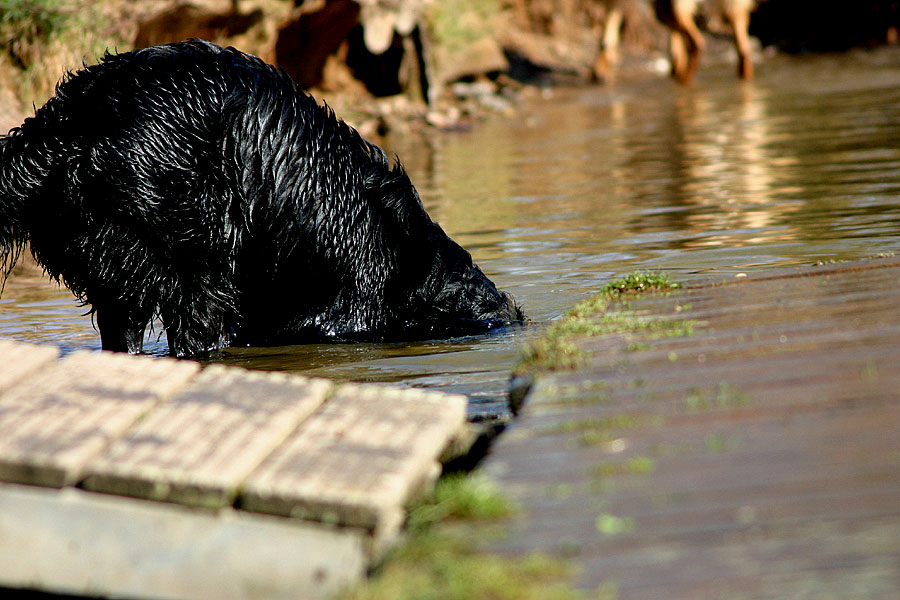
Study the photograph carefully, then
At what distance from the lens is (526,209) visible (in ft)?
25.0

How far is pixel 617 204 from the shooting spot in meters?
7.44

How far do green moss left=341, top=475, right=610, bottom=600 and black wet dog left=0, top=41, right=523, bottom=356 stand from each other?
223 cm

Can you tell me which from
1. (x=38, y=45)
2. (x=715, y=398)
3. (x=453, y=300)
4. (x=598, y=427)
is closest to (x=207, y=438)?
(x=598, y=427)

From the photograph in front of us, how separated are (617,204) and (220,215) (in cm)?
395

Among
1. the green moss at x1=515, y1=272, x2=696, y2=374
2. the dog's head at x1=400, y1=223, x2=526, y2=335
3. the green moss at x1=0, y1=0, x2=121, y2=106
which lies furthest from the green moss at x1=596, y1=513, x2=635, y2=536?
the green moss at x1=0, y1=0, x2=121, y2=106

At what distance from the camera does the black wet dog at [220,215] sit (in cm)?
392

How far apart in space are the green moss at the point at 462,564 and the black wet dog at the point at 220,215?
7.31 feet

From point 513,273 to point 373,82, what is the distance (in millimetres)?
9138

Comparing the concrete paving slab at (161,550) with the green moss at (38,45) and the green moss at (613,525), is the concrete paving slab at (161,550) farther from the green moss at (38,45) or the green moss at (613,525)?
the green moss at (38,45)

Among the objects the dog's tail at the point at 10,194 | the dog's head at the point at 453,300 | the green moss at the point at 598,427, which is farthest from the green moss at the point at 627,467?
the dog's tail at the point at 10,194

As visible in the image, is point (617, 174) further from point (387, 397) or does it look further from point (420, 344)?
point (387, 397)

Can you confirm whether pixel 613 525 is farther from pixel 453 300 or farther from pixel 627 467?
pixel 453 300

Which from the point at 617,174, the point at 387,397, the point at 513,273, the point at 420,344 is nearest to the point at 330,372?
the point at 420,344

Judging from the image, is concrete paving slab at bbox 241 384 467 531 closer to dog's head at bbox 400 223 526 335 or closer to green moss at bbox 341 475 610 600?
green moss at bbox 341 475 610 600
